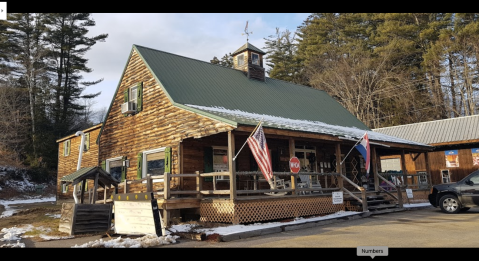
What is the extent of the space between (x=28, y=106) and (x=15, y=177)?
7.40 m

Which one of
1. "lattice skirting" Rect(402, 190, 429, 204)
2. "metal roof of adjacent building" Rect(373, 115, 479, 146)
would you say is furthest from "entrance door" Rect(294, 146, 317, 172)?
"metal roof of adjacent building" Rect(373, 115, 479, 146)

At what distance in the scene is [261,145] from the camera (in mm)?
10820

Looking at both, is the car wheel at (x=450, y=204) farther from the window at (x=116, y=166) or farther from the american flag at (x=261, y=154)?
the window at (x=116, y=166)

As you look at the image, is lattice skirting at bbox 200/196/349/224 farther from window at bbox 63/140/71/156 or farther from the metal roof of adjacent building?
window at bbox 63/140/71/156

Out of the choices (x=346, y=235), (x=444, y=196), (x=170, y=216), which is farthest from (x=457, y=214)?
(x=170, y=216)

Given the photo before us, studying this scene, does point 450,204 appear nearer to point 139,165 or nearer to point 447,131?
point 139,165

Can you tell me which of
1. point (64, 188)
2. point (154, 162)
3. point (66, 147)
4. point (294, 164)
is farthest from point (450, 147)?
point (66, 147)

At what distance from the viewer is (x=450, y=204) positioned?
1359 cm

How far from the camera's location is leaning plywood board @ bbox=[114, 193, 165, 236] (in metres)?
9.00

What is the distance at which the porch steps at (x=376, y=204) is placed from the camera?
14.3 m

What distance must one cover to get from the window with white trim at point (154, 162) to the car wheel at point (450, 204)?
10461 mm

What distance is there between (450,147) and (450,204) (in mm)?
12560

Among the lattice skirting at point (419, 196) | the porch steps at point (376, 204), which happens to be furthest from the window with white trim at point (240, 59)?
the lattice skirting at point (419, 196)
